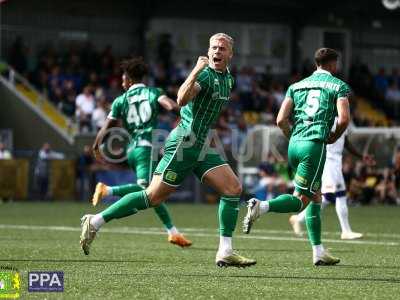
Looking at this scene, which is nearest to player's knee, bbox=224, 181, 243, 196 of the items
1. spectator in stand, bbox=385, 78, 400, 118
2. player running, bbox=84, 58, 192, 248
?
player running, bbox=84, 58, 192, 248

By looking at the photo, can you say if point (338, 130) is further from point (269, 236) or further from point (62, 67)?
point (62, 67)

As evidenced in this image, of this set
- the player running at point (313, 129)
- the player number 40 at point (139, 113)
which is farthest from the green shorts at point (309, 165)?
the player number 40 at point (139, 113)

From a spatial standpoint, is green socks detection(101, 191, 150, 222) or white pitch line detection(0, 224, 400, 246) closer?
green socks detection(101, 191, 150, 222)

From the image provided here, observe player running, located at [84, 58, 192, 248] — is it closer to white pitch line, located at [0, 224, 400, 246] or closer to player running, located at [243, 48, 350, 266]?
white pitch line, located at [0, 224, 400, 246]

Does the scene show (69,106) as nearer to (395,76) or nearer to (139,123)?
(395,76)

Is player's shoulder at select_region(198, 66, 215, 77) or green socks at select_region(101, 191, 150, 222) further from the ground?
player's shoulder at select_region(198, 66, 215, 77)

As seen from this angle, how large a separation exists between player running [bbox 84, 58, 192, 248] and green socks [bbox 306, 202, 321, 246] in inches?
95.8

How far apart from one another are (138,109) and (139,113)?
9 centimetres

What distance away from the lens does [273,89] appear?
38656 millimetres

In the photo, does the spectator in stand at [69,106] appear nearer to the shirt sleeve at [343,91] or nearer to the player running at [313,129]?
the player running at [313,129]

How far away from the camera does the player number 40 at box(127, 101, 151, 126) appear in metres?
14.1

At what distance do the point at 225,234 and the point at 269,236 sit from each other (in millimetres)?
5709

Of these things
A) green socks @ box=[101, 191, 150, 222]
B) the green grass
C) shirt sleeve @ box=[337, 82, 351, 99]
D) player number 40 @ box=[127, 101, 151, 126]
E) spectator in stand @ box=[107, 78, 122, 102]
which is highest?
shirt sleeve @ box=[337, 82, 351, 99]

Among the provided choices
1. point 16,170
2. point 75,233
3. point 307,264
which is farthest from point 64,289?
point 16,170
